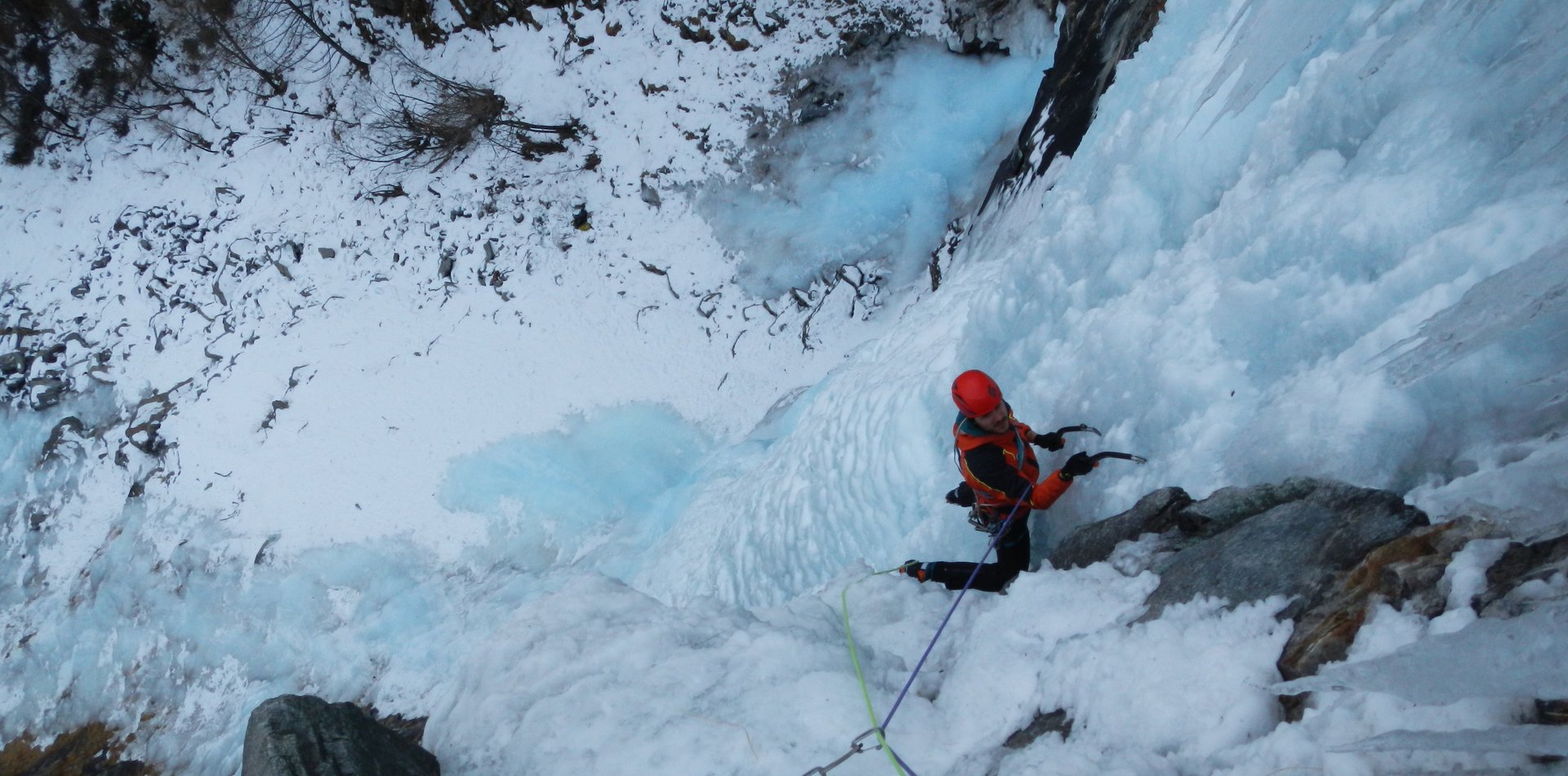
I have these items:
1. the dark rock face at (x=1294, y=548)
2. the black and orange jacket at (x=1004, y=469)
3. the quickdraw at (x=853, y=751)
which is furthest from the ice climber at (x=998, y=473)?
the quickdraw at (x=853, y=751)

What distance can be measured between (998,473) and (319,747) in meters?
2.78

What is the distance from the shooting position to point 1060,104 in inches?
187

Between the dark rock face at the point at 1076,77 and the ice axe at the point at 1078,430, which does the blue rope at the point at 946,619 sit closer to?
the ice axe at the point at 1078,430

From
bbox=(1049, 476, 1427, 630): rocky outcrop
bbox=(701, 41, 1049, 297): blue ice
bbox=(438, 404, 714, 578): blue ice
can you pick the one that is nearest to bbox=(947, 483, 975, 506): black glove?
bbox=(1049, 476, 1427, 630): rocky outcrop

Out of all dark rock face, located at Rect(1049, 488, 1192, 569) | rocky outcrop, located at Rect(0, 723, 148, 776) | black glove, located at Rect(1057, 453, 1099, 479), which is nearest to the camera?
dark rock face, located at Rect(1049, 488, 1192, 569)

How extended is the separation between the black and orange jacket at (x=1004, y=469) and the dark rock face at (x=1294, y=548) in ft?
2.40

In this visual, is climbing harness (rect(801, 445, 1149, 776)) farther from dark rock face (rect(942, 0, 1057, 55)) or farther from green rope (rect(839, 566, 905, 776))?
dark rock face (rect(942, 0, 1057, 55))

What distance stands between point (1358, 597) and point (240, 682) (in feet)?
23.5

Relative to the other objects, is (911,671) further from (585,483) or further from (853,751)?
(585,483)

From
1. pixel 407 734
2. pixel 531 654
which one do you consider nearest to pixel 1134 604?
pixel 531 654

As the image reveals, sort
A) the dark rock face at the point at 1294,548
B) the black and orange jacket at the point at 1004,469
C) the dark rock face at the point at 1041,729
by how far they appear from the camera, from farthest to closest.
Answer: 1. the black and orange jacket at the point at 1004,469
2. the dark rock face at the point at 1041,729
3. the dark rock face at the point at 1294,548

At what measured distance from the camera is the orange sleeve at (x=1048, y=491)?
9.83 ft

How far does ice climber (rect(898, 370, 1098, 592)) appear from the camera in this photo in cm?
293

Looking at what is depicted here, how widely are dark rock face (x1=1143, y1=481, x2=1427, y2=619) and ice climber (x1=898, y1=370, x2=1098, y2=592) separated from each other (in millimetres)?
684
